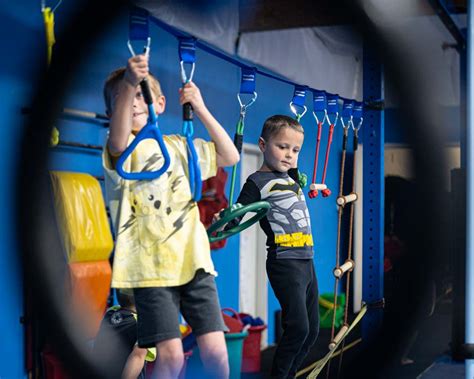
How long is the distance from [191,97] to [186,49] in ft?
0.39

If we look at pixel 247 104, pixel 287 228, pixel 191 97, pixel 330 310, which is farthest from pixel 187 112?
pixel 330 310

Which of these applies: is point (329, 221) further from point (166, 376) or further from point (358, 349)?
point (166, 376)

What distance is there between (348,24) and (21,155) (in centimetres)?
112

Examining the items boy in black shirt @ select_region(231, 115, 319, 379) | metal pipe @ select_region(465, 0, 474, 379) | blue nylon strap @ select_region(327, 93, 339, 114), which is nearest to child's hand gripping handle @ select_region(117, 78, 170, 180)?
boy in black shirt @ select_region(231, 115, 319, 379)

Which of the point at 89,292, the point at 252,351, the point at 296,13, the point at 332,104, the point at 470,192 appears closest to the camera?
the point at 89,292

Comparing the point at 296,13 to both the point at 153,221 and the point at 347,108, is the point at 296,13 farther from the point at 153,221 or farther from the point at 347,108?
the point at 153,221

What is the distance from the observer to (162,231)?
5.35ft

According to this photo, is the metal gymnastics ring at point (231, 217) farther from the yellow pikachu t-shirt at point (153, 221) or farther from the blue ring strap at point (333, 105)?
the blue ring strap at point (333, 105)

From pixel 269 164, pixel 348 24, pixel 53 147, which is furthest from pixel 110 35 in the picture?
pixel 348 24

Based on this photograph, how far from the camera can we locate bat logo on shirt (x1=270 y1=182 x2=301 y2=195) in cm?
188

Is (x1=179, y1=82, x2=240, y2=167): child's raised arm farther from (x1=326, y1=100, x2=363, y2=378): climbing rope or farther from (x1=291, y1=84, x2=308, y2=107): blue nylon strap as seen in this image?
(x1=326, y1=100, x2=363, y2=378): climbing rope

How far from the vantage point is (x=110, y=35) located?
1771 mm

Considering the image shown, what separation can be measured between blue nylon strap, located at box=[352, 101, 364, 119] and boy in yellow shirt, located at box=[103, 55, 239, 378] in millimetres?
1001

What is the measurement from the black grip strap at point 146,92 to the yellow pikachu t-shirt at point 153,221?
0.30 ft
